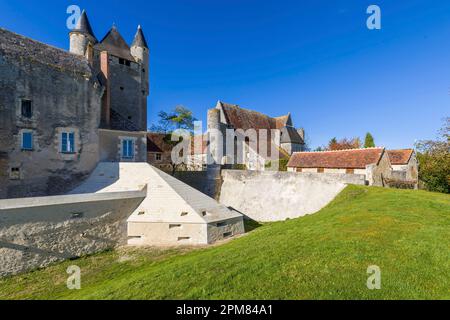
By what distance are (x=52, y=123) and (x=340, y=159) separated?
23.5 metres

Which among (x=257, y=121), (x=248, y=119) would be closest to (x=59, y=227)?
(x=248, y=119)

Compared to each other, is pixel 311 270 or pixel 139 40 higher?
pixel 139 40

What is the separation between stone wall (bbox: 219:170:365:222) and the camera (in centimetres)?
1809

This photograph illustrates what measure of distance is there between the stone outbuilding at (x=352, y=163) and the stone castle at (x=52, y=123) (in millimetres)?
16559

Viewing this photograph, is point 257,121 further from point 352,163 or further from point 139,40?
point 139,40

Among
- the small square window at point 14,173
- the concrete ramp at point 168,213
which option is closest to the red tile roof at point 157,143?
the concrete ramp at point 168,213

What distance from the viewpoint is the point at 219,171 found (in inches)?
970

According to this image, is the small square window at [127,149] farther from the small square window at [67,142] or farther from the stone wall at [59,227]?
the stone wall at [59,227]

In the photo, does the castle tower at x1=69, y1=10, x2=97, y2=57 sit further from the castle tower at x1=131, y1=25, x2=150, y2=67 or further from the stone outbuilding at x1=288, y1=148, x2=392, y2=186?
the stone outbuilding at x1=288, y1=148, x2=392, y2=186

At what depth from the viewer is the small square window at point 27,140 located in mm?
14088

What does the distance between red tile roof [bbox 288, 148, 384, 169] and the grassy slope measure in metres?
10.2

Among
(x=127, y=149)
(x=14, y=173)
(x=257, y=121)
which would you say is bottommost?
(x=14, y=173)

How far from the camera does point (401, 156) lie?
26.8m

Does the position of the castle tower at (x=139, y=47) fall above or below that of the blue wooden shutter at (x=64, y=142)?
above
